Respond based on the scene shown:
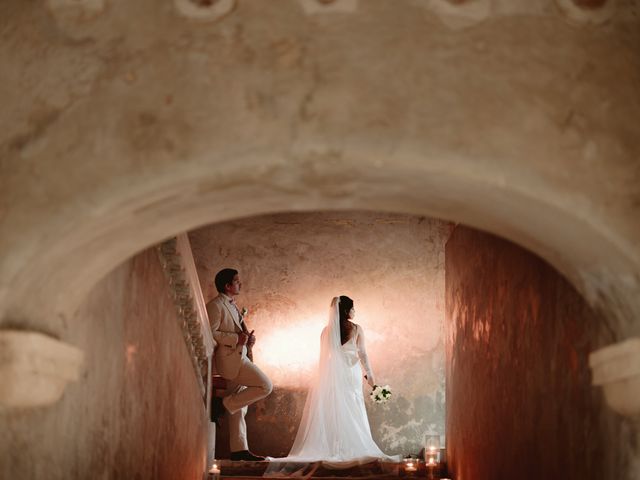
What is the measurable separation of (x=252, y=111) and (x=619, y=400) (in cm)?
201

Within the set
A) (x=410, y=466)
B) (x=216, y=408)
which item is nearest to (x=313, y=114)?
(x=410, y=466)

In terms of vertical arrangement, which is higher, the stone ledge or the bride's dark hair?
the bride's dark hair

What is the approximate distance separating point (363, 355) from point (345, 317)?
1.71 feet

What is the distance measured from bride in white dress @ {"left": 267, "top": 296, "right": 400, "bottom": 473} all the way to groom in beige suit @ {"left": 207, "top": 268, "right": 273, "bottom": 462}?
721mm

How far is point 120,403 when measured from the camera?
5.15 m

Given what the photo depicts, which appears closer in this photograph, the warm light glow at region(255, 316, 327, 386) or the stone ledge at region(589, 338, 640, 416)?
the stone ledge at region(589, 338, 640, 416)

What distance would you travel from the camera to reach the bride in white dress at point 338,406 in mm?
9422

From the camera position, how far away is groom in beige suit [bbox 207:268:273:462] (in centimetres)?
880

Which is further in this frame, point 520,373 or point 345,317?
point 345,317

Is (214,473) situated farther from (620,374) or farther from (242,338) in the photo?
(620,374)

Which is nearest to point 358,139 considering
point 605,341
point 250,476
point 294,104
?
point 294,104

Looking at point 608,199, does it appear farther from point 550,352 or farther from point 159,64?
point 159,64

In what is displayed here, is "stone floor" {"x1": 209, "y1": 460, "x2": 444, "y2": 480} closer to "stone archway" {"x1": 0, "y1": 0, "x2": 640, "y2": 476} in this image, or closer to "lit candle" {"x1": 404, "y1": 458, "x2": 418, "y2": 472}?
"lit candle" {"x1": 404, "y1": 458, "x2": 418, "y2": 472}

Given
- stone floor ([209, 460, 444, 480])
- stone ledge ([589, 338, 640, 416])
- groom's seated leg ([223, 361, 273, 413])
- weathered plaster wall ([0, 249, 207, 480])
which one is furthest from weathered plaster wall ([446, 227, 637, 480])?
weathered plaster wall ([0, 249, 207, 480])
